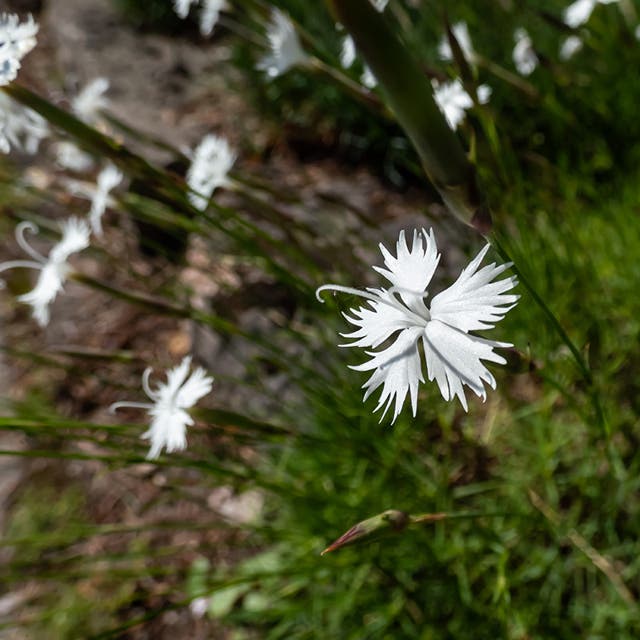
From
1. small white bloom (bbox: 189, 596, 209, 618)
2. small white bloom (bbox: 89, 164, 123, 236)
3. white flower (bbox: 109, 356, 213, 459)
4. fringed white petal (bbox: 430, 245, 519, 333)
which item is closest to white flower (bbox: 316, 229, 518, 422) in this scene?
fringed white petal (bbox: 430, 245, 519, 333)

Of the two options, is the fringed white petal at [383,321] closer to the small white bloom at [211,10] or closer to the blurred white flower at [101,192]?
the blurred white flower at [101,192]

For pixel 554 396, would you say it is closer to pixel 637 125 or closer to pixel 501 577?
pixel 501 577

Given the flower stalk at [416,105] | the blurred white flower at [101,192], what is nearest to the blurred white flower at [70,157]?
the blurred white flower at [101,192]

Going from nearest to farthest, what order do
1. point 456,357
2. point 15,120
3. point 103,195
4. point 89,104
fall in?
point 456,357
point 15,120
point 103,195
point 89,104

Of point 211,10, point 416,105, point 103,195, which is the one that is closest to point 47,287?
point 103,195

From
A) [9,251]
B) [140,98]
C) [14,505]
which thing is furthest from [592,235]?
[9,251]

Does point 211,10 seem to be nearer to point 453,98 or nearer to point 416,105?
point 453,98
